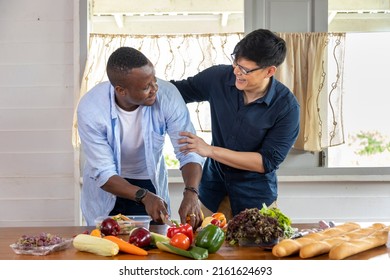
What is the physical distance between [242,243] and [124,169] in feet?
3.38

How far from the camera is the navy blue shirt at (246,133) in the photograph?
10.7 ft

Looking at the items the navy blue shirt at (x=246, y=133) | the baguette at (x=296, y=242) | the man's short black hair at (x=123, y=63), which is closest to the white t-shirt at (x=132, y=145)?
the man's short black hair at (x=123, y=63)

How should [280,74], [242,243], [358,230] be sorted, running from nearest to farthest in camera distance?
[242,243], [358,230], [280,74]

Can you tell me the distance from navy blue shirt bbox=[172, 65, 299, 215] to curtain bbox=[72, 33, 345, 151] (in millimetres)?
1425

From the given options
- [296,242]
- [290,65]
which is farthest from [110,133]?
[290,65]

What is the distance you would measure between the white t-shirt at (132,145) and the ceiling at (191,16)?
1.95 m

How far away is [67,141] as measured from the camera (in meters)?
4.92

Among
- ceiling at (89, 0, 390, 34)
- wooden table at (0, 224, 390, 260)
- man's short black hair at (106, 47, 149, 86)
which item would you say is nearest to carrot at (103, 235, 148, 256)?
wooden table at (0, 224, 390, 260)

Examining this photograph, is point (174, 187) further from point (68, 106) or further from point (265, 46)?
point (265, 46)

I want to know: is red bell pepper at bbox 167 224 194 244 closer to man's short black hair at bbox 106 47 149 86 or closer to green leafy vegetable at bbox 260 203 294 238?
green leafy vegetable at bbox 260 203 294 238

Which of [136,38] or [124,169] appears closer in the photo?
[124,169]

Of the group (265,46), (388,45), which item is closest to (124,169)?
(265,46)

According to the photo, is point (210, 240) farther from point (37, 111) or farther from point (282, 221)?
point (37, 111)

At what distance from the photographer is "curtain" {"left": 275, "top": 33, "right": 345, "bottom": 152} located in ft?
15.8
